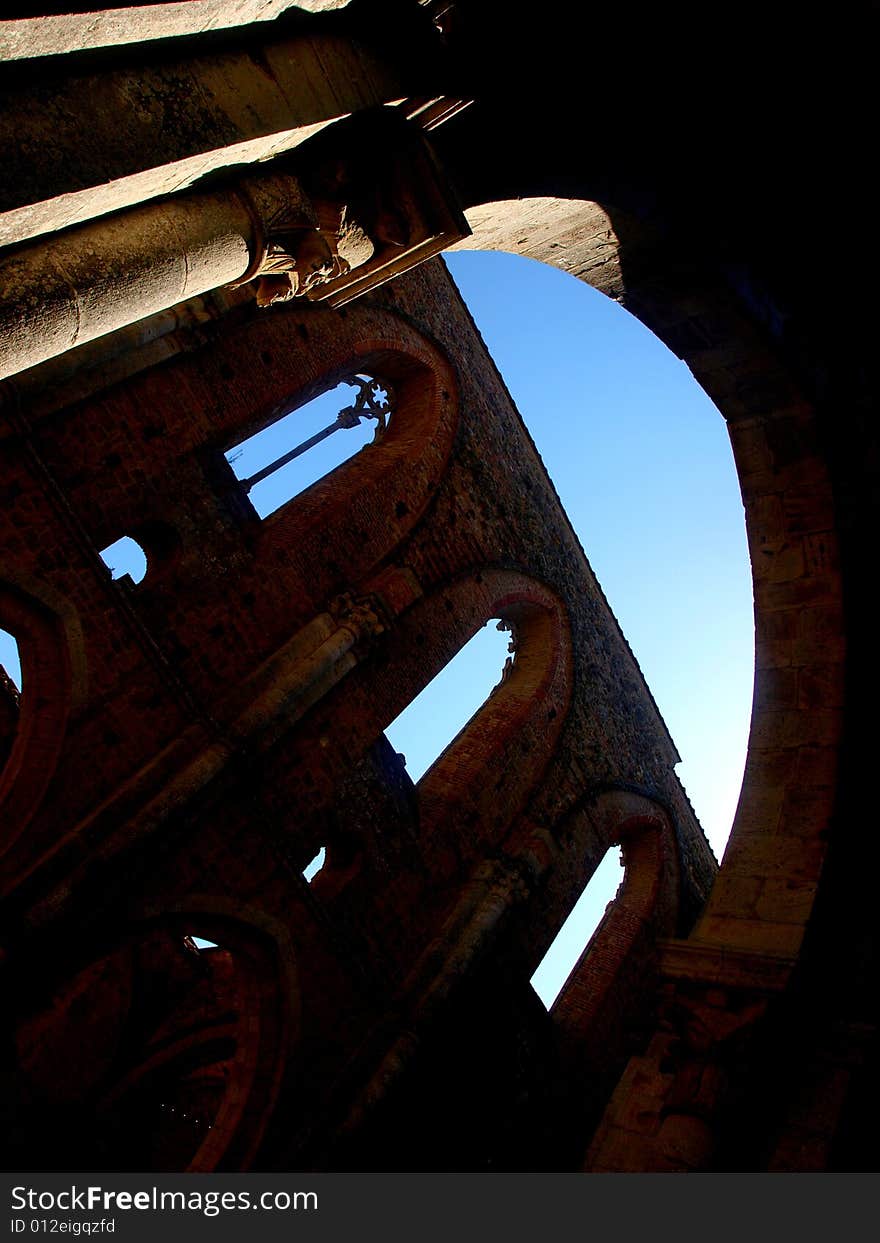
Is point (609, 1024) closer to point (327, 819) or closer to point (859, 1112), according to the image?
point (327, 819)

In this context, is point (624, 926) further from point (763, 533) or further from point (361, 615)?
point (763, 533)

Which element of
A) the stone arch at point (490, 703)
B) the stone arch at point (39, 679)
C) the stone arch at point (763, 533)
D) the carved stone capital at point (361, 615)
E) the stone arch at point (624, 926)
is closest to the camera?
the stone arch at point (763, 533)

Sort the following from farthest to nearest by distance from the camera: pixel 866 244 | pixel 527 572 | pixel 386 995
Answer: pixel 527 572, pixel 386 995, pixel 866 244

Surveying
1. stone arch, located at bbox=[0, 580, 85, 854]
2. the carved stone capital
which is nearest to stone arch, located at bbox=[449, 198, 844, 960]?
the carved stone capital

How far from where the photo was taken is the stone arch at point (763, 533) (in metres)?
3.60

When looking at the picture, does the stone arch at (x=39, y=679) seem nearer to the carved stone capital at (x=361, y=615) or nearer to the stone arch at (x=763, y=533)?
the carved stone capital at (x=361, y=615)

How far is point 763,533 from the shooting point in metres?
4.39

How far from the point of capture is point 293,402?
7262mm

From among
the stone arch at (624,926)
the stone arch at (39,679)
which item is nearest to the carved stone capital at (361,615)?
the stone arch at (39,679)

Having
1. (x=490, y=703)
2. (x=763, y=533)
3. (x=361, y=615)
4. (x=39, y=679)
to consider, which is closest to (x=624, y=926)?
(x=490, y=703)

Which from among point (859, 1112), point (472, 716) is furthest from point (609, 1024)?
point (859, 1112)

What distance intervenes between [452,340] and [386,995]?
6.84 meters

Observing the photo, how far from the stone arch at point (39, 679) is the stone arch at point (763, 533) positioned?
3.38m

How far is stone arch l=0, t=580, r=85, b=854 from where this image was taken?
4551mm
